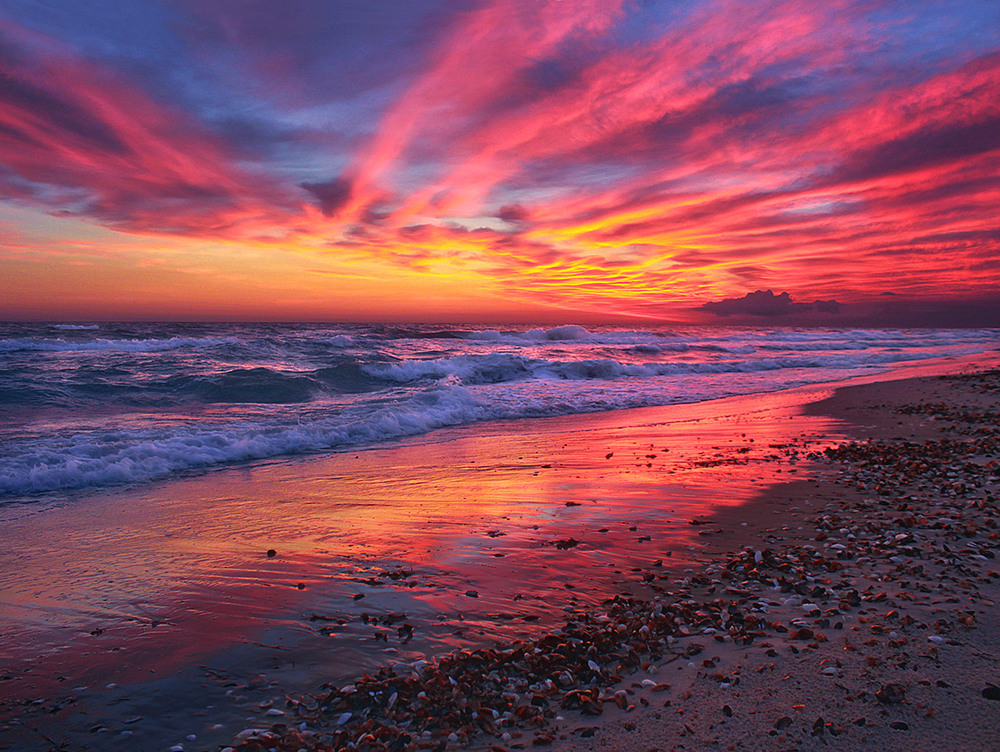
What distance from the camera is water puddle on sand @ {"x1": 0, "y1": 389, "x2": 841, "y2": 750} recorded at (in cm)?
315

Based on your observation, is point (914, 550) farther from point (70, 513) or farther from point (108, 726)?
point (70, 513)

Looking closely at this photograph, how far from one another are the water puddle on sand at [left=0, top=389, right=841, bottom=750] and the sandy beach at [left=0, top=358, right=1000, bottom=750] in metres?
0.03

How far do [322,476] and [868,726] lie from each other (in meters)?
7.39

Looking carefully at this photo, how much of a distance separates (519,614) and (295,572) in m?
2.06

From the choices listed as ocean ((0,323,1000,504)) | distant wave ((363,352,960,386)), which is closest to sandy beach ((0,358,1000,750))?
ocean ((0,323,1000,504))

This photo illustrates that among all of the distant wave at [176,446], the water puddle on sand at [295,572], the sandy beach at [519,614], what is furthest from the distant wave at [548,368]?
the sandy beach at [519,614]

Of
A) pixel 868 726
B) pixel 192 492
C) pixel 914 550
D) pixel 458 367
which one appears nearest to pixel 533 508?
pixel 914 550

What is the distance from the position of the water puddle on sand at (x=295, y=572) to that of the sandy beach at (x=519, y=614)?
0.08ft

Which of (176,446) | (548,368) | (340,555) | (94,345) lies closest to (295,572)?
(340,555)

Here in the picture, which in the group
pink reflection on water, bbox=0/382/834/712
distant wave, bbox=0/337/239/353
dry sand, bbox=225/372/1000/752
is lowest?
pink reflection on water, bbox=0/382/834/712

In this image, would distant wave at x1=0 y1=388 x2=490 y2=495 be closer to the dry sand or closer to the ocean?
the ocean

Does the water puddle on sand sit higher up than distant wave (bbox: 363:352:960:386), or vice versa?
distant wave (bbox: 363:352:960:386)

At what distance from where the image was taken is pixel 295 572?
15.5 ft

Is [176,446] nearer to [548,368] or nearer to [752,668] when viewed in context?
[752,668]
